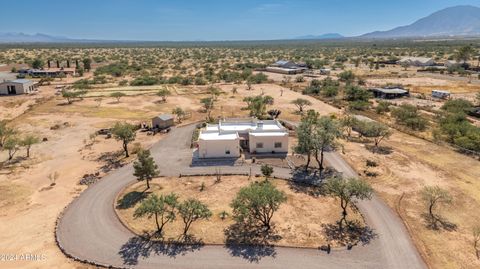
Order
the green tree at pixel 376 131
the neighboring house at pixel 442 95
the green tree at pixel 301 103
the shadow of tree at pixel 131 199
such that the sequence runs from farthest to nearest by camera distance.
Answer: the neighboring house at pixel 442 95
the green tree at pixel 301 103
the green tree at pixel 376 131
the shadow of tree at pixel 131 199

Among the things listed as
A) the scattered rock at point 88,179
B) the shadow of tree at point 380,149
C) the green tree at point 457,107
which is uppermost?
the green tree at point 457,107

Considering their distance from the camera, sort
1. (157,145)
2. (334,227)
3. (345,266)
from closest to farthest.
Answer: (345,266) < (334,227) < (157,145)

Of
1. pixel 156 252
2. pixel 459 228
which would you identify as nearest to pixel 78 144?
pixel 156 252

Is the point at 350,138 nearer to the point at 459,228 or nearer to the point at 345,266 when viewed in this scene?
the point at 459,228

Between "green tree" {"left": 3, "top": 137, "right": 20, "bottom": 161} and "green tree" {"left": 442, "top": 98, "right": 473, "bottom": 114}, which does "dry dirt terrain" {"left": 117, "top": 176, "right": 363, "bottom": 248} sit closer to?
"green tree" {"left": 3, "top": 137, "right": 20, "bottom": 161}

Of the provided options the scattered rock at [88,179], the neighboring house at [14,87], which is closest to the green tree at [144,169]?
the scattered rock at [88,179]

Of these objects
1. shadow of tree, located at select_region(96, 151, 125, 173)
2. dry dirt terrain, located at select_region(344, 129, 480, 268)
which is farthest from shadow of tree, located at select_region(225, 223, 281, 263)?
shadow of tree, located at select_region(96, 151, 125, 173)

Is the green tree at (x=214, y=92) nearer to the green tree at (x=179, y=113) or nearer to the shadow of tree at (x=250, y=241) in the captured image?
the green tree at (x=179, y=113)
